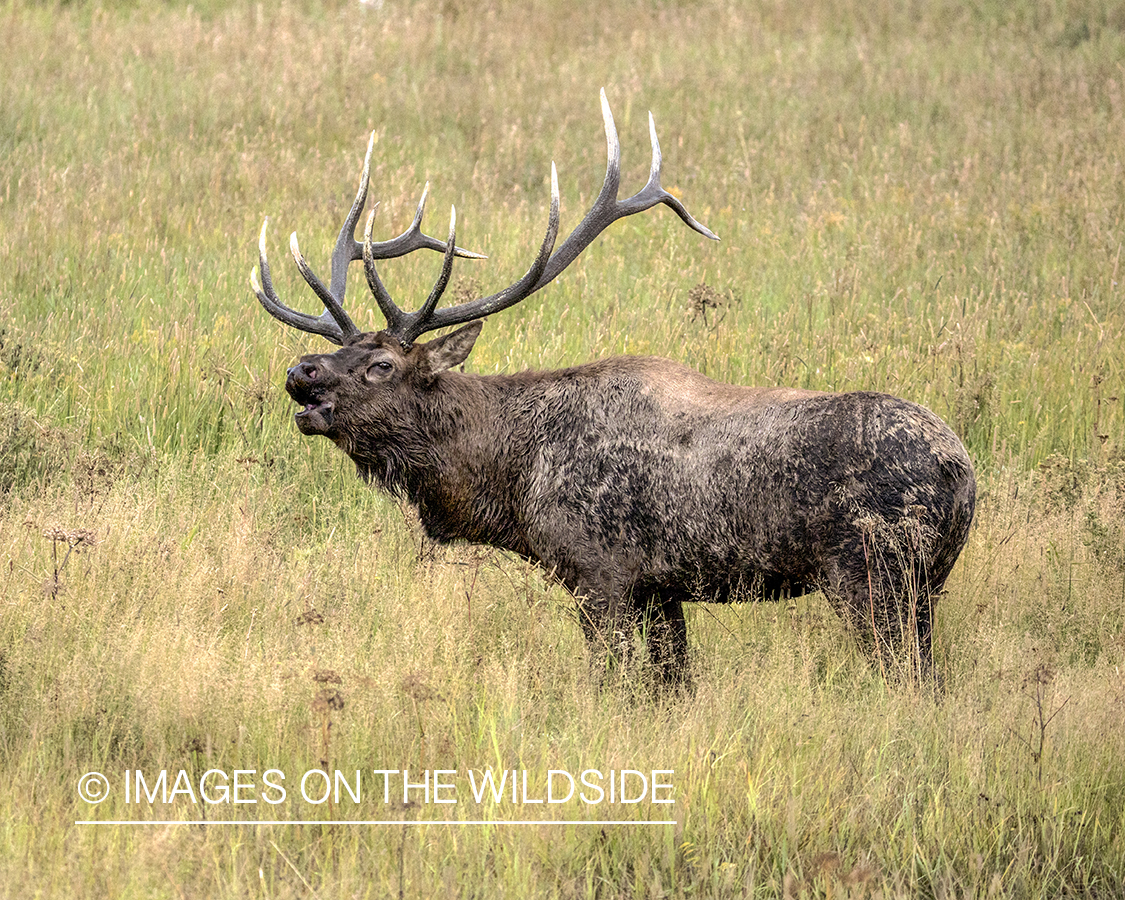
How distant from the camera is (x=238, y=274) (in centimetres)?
932

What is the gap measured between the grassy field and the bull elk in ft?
1.00

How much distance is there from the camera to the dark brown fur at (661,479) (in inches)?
189

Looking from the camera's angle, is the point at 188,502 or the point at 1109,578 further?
the point at 188,502

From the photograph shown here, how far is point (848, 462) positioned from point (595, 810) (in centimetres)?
168

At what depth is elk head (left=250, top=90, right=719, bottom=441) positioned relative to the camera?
528 cm

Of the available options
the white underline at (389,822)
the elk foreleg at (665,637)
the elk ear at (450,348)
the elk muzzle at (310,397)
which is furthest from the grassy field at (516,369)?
the elk ear at (450,348)

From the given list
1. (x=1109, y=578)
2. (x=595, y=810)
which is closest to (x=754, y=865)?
(x=595, y=810)

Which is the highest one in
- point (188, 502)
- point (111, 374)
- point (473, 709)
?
point (111, 374)

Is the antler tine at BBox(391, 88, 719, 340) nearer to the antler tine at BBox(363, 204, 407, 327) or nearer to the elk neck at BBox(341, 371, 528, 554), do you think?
the antler tine at BBox(363, 204, 407, 327)

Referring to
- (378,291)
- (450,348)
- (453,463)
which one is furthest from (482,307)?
(453,463)

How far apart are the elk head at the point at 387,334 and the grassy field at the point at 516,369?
0.81 m

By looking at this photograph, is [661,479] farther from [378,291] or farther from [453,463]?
[378,291]

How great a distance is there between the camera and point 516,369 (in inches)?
→ 316

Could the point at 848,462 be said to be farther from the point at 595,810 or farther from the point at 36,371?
the point at 36,371
